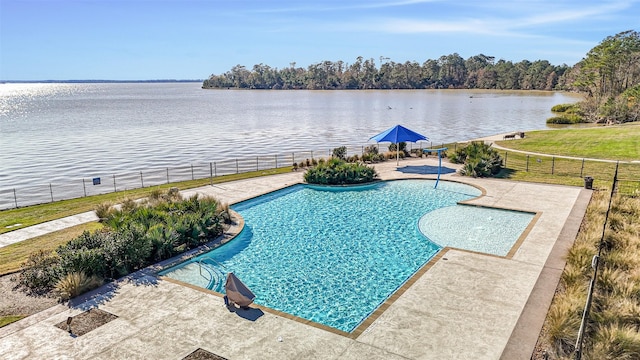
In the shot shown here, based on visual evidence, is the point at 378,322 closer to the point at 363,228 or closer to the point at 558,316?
the point at 558,316

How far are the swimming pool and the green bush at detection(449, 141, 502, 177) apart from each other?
9.96 feet

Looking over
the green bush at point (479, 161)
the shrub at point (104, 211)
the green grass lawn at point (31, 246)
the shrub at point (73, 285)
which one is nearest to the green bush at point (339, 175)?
the green bush at point (479, 161)

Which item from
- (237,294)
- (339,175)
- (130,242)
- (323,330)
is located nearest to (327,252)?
(237,294)

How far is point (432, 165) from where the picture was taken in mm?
29188

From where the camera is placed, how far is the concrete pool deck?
8703 mm

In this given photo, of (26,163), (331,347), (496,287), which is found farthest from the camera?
(26,163)

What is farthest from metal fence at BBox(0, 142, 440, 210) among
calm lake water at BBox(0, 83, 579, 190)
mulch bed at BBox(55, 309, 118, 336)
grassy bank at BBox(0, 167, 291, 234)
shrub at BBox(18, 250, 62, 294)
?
mulch bed at BBox(55, 309, 118, 336)

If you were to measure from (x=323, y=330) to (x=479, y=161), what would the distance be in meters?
19.1

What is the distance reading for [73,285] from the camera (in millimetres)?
11094

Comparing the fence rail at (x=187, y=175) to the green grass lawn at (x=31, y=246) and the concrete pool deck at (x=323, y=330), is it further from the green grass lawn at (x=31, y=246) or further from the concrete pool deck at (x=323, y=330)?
the concrete pool deck at (x=323, y=330)

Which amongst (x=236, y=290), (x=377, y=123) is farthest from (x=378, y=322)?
(x=377, y=123)

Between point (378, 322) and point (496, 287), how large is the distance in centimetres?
372

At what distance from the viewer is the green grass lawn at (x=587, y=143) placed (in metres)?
31.7

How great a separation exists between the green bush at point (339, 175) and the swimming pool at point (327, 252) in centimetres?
197
